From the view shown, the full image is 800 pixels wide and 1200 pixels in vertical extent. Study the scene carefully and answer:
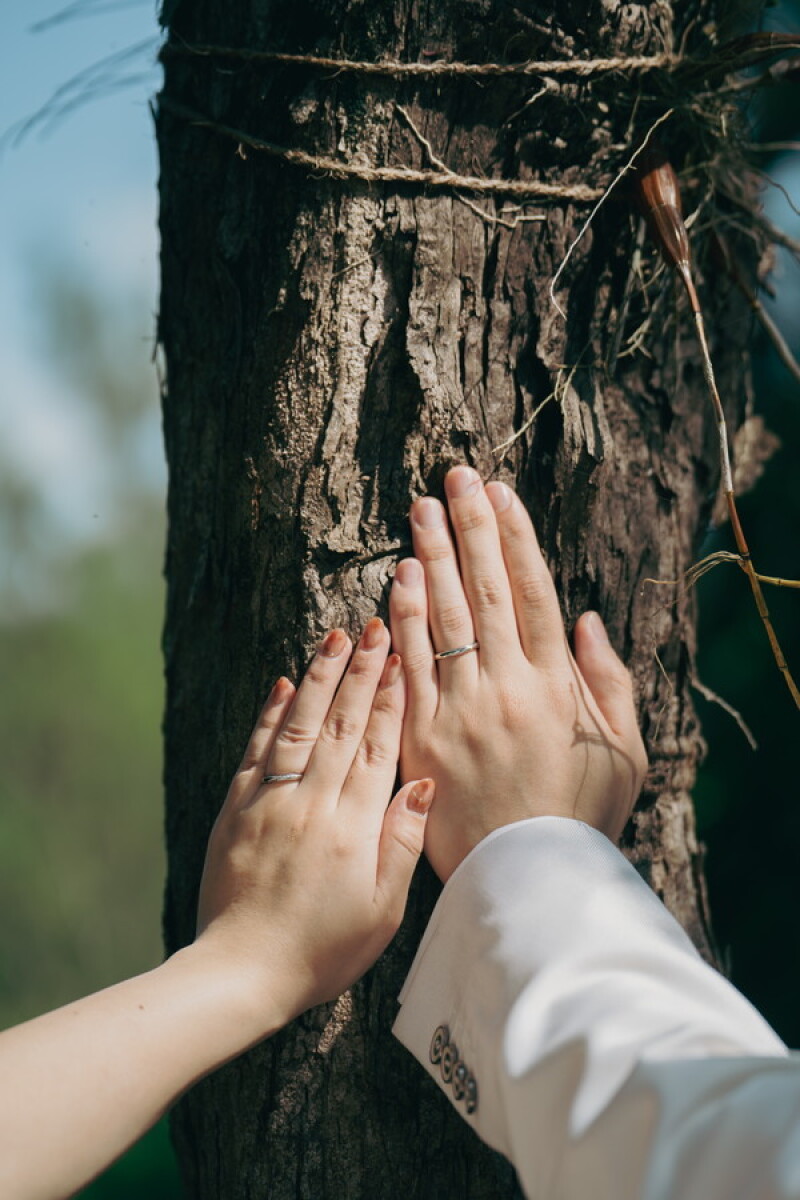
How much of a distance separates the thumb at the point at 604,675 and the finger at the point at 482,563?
98 mm

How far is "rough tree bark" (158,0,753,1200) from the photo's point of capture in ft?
3.08

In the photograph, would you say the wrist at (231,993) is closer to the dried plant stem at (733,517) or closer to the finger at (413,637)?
the finger at (413,637)

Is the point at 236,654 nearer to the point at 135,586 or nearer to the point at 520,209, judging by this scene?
the point at 520,209

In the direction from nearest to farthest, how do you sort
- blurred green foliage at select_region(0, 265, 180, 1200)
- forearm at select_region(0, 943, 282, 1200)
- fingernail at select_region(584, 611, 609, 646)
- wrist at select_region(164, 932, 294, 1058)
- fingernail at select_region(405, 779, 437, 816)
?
forearm at select_region(0, 943, 282, 1200), wrist at select_region(164, 932, 294, 1058), fingernail at select_region(405, 779, 437, 816), fingernail at select_region(584, 611, 609, 646), blurred green foliage at select_region(0, 265, 180, 1200)

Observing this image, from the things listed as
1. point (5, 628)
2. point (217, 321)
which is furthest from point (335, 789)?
point (5, 628)

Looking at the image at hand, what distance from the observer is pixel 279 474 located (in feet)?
3.20

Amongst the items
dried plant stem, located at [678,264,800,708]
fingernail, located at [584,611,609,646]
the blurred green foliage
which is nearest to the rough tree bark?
fingernail, located at [584,611,609,646]

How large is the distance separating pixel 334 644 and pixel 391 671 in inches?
2.7

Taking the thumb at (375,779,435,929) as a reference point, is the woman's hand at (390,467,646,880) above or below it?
above

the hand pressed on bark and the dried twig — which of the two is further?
the dried twig

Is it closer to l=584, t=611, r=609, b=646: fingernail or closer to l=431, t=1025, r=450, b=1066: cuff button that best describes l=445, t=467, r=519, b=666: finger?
l=584, t=611, r=609, b=646: fingernail

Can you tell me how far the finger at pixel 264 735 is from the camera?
3.07 feet

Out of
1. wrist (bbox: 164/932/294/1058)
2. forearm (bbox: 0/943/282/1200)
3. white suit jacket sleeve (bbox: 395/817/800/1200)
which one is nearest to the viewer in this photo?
white suit jacket sleeve (bbox: 395/817/800/1200)

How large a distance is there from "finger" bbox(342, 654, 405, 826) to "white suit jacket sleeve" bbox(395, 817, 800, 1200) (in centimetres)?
11
